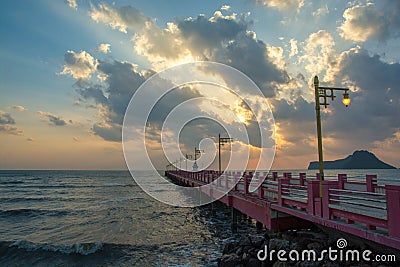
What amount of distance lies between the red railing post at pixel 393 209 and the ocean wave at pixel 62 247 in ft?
45.9

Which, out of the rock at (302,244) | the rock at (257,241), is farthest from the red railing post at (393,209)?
the rock at (257,241)

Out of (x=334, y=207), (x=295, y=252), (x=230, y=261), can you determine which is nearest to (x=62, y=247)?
(x=230, y=261)

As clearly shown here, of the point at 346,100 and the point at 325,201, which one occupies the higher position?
the point at 346,100

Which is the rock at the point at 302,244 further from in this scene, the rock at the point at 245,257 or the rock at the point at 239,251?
the rock at the point at 239,251

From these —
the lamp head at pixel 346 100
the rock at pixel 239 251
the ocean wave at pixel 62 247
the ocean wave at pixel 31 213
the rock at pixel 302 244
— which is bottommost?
the ocean wave at pixel 31 213

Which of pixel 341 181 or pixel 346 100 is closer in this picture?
pixel 346 100

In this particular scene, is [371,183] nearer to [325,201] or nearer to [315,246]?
[325,201]

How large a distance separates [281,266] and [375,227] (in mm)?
2922

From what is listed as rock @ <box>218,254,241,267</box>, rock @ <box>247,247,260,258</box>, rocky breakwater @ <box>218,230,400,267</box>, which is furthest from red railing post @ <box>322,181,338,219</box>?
rock @ <box>218,254,241,267</box>

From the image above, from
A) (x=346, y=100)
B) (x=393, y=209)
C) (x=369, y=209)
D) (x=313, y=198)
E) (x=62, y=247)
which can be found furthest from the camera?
(x=62, y=247)

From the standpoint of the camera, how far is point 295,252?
9.22 metres

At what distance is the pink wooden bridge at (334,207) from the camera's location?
6480 mm

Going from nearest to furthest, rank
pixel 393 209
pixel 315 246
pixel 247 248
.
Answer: pixel 393 209, pixel 315 246, pixel 247 248

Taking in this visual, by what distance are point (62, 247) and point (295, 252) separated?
1304cm
